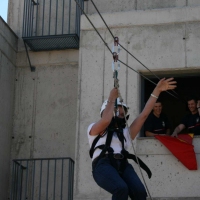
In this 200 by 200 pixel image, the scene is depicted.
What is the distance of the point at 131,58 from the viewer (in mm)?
13211

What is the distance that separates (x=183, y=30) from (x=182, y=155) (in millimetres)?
2559

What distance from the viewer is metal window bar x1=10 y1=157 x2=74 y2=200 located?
13594 millimetres

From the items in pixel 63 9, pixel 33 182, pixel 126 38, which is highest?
pixel 63 9

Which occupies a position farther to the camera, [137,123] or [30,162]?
[30,162]

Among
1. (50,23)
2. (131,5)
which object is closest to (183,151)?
(131,5)

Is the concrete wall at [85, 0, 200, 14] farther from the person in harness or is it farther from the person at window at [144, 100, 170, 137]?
the person in harness

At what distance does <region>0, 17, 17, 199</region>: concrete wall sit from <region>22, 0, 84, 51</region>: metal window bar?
1.29 feet

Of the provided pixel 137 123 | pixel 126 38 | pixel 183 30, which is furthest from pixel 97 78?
pixel 137 123

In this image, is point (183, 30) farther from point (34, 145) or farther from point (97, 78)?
point (34, 145)

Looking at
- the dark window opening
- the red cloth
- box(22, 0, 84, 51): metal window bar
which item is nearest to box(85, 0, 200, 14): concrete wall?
box(22, 0, 84, 51): metal window bar

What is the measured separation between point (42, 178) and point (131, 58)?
3.17 m

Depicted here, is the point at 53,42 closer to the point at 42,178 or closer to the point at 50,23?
the point at 50,23

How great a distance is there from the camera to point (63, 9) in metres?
14.8

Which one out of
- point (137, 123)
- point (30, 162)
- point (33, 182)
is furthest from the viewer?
point (30, 162)
